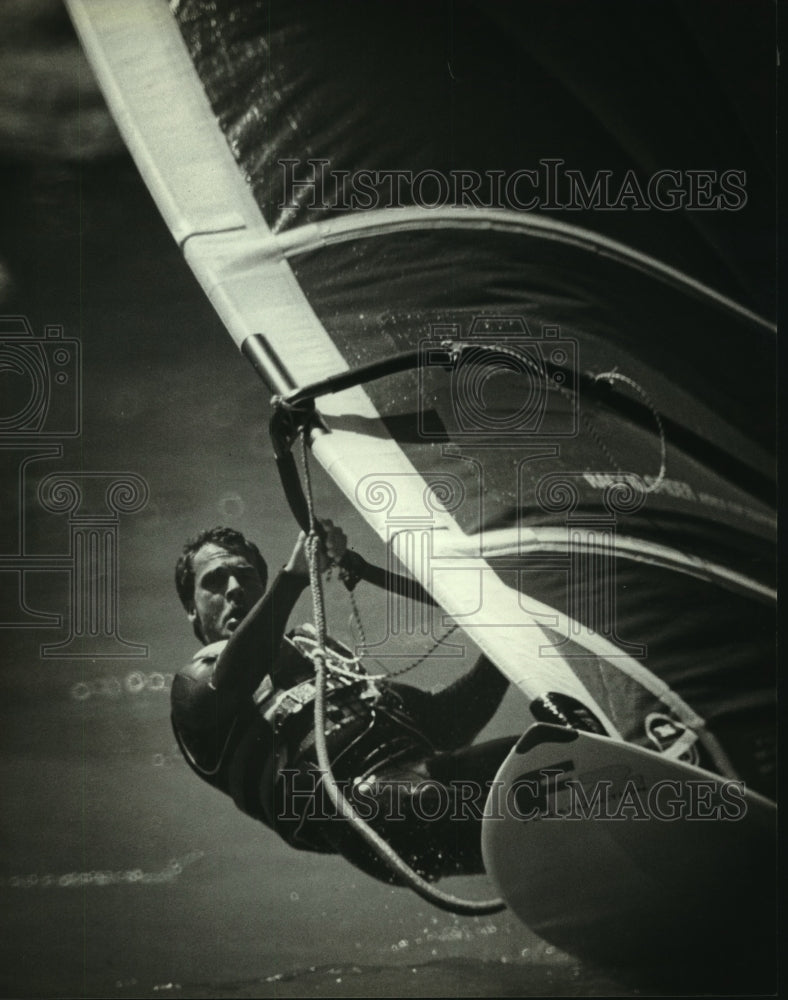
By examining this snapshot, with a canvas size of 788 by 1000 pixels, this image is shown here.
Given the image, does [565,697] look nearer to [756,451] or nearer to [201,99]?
[756,451]

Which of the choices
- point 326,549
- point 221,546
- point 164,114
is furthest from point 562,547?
point 164,114

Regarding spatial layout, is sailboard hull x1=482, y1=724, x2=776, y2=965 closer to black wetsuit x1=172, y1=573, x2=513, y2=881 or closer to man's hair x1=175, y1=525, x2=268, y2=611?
black wetsuit x1=172, y1=573, x2=513, y2=881

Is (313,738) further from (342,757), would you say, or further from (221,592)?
(221,592)

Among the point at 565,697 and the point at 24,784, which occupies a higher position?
the point at 565,697

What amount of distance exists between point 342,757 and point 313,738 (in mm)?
77

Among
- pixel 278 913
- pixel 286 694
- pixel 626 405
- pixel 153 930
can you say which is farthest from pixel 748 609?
pixel 153 930

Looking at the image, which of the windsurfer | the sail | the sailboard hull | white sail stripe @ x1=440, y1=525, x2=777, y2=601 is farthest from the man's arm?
the sailboard hull

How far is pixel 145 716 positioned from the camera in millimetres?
2352

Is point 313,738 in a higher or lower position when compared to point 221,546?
lower

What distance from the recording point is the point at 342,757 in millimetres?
2312

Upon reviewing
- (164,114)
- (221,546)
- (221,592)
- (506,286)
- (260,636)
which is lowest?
(260,636)

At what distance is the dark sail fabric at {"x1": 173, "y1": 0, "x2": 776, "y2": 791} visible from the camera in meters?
2.37

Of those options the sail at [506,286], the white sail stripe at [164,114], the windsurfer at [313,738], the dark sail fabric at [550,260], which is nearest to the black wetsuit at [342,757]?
the windsurfer at [313,738]

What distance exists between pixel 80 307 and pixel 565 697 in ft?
4.63
